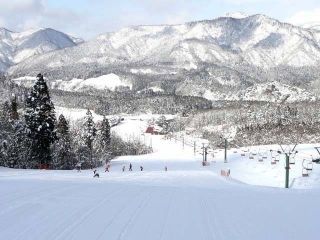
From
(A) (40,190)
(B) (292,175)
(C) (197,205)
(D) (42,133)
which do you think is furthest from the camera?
(D) (42,133)

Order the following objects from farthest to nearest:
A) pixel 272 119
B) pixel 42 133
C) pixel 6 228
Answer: pixel 272 119, pixel 42 133, pixel 6 228

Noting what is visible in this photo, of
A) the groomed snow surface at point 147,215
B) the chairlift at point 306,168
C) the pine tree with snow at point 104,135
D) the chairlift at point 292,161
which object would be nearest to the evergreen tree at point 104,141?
the pine tree with snow at point 104,135

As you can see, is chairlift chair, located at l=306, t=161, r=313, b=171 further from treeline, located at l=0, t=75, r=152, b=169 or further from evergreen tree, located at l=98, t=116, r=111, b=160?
evergreen tree, located at l=98, t=116, r=111, b=160

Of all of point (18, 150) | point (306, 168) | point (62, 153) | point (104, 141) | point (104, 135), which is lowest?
point (306, 168)

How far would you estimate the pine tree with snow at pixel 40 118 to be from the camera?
6031 cm

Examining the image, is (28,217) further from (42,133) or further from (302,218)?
(42,133)

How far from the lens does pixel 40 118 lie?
60438 millimetres

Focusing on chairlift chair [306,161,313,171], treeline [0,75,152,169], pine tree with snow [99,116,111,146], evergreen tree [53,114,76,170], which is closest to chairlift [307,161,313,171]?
chairlift chair [306,161,313,171]

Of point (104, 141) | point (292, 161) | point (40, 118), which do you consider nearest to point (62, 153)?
point (40, 118)

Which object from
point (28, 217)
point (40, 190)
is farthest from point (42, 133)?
point (28, 217)

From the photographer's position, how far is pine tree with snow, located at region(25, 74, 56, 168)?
60.3 m

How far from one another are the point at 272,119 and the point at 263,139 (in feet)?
83.7

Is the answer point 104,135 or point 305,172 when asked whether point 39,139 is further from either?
point 104,135

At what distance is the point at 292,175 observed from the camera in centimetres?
4606
